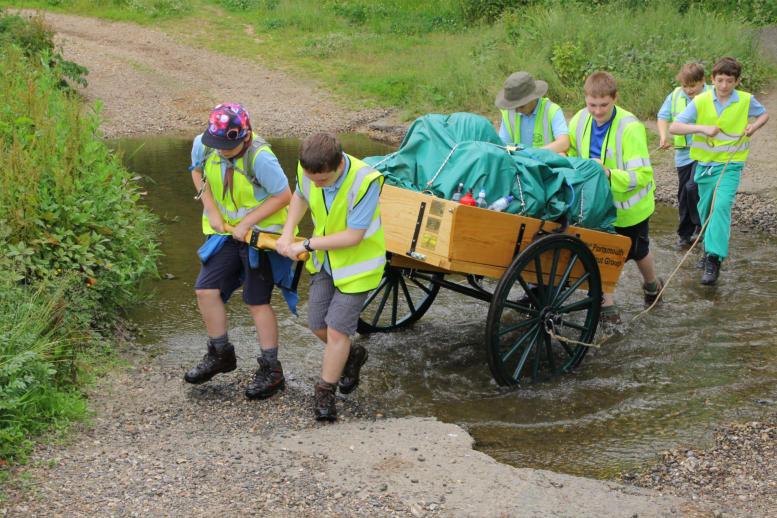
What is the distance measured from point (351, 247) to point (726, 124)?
448cm

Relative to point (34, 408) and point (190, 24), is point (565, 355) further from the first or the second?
point (190, 24)

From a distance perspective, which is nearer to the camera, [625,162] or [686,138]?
[625,162]

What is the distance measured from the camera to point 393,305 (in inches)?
273

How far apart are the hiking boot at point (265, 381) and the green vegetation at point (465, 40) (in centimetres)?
944

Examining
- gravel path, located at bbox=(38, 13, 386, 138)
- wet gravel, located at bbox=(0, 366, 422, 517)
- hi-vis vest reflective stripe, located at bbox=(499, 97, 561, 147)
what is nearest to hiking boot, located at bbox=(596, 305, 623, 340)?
hi-vis vest reflective stripe, located at bbox=(499, 97, 561, 147)

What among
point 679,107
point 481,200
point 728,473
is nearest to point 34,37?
point 679,107

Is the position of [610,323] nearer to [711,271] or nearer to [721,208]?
[711,271]

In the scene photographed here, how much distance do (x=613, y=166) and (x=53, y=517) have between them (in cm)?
437

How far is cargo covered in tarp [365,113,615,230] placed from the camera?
5.77 m

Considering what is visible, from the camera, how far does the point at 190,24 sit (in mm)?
21641

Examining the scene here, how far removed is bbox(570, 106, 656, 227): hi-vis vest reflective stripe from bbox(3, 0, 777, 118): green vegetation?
726 cm

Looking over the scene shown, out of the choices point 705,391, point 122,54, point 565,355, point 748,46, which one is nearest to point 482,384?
point 565,355

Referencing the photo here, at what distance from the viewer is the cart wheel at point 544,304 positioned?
5711mm

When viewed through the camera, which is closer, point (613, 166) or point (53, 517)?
point (53, 517)
